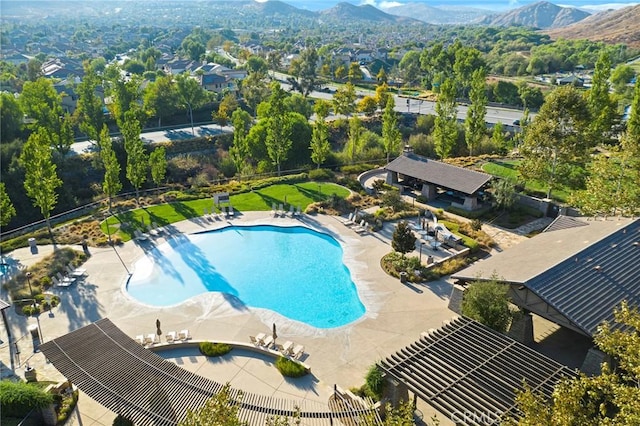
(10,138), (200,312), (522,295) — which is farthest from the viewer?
(10,138)

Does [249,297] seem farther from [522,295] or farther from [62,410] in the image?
[522,295]

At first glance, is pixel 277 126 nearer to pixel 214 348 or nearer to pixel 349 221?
pixel 349 221

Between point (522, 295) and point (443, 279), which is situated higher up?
point (522, 295)

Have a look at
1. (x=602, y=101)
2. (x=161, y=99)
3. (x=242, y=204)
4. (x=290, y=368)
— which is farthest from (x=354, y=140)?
(x=290, y=368)

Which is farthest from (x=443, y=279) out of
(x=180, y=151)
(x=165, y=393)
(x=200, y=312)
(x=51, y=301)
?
(x=180, y=151)

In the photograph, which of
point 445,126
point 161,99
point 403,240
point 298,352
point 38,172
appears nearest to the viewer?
point 298,352

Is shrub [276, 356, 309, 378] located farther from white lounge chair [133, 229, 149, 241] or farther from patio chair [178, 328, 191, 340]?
white lounge chair [133, 229, 149, 241]

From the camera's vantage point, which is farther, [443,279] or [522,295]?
[443,279]
